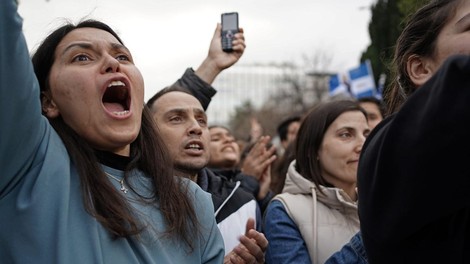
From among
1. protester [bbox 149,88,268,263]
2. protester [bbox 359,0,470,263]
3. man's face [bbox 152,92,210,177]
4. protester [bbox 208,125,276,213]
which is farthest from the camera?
protester [bbox 208,125,276,213]

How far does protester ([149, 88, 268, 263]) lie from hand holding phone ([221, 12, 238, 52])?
40cm

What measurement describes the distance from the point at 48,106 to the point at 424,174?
134 centimetres

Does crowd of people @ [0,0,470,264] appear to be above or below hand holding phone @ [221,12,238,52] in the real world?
below

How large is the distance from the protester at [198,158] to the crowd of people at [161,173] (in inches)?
12.3

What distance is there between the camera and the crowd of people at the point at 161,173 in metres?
1.37

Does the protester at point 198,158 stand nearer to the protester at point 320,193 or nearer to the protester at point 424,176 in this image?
the protester at point 320,193

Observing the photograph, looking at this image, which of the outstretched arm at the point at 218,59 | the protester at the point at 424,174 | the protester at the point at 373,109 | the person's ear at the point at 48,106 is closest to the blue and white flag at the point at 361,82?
the protester at the point at 373,109

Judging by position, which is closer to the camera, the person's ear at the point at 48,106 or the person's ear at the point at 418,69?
the person's ear at the point at 418,69

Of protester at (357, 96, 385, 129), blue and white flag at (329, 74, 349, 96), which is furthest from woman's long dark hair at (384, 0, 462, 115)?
blue and white flag at (329, 74, 349, 96)

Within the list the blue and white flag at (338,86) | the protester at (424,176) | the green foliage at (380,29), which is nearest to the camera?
the protester at (424,176)

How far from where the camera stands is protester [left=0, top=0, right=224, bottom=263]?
1.68 m

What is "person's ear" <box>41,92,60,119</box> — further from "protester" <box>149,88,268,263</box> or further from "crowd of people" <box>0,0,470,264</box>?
"protester" <box>149,88,268,263</box>

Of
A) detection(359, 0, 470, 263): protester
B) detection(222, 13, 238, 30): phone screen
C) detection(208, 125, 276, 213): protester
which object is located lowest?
detection(208, 125, 276, 213): protester

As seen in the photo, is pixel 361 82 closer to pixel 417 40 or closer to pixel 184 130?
pixel 184 130
